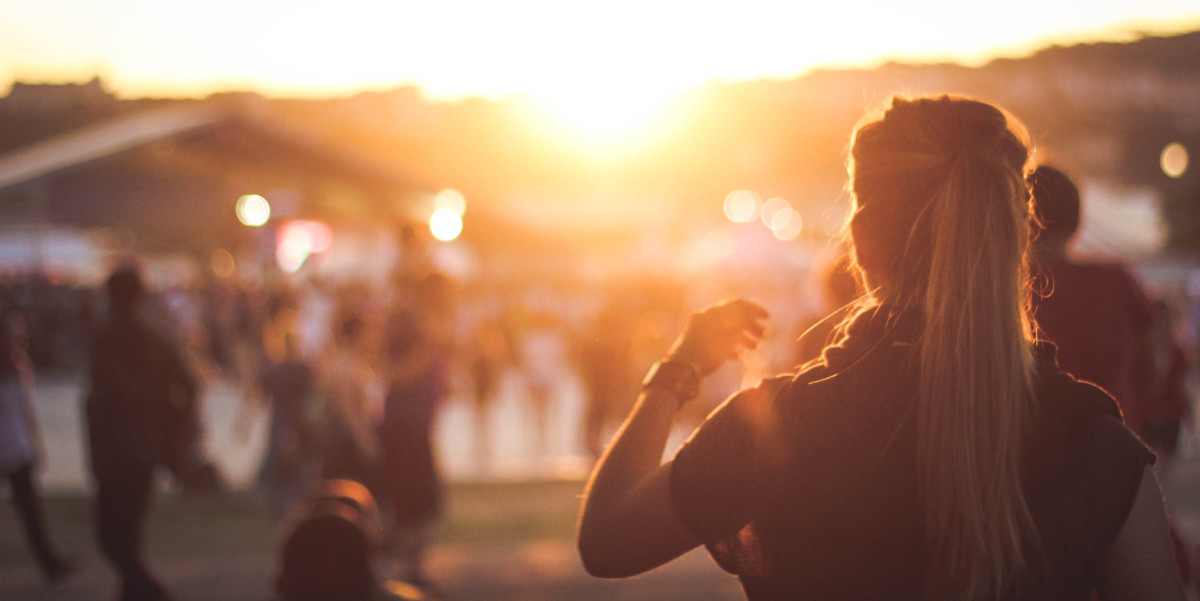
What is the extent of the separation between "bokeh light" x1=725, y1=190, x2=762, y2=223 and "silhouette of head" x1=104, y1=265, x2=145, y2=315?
16993 mm

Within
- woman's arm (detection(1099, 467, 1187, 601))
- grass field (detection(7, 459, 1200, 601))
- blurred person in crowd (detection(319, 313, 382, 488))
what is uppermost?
woman's arm (detection(1099, 467, 1187, 601))

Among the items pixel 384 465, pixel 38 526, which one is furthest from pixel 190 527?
pixel 384 465

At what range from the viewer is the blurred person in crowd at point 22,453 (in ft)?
22.3

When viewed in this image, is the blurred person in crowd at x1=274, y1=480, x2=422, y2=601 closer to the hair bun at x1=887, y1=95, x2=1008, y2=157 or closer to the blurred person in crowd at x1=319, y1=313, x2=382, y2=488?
the hair bun at x1=887, y1=95, x2=1008, y2=157

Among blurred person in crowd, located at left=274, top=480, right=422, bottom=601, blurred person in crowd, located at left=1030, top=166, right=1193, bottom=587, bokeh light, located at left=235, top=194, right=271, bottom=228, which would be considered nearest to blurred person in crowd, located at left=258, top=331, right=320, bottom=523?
blurred person in crowd, located at left=274, top=480, right=422, bottom=601

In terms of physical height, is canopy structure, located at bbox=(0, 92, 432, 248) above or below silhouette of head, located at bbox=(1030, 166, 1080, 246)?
above

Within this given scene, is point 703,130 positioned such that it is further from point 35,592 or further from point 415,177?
point 35,592

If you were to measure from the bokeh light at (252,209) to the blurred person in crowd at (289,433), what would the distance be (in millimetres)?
8279

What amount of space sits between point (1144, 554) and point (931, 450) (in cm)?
33

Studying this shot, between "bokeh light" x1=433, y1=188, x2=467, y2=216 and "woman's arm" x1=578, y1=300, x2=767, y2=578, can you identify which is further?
"bokeh light" x1=433, y1=188, x2=467, y2=216

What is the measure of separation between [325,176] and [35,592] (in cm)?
1051

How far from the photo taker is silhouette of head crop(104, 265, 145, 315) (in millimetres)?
5719

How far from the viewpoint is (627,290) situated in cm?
1387

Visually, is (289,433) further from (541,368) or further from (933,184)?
(541,368)
